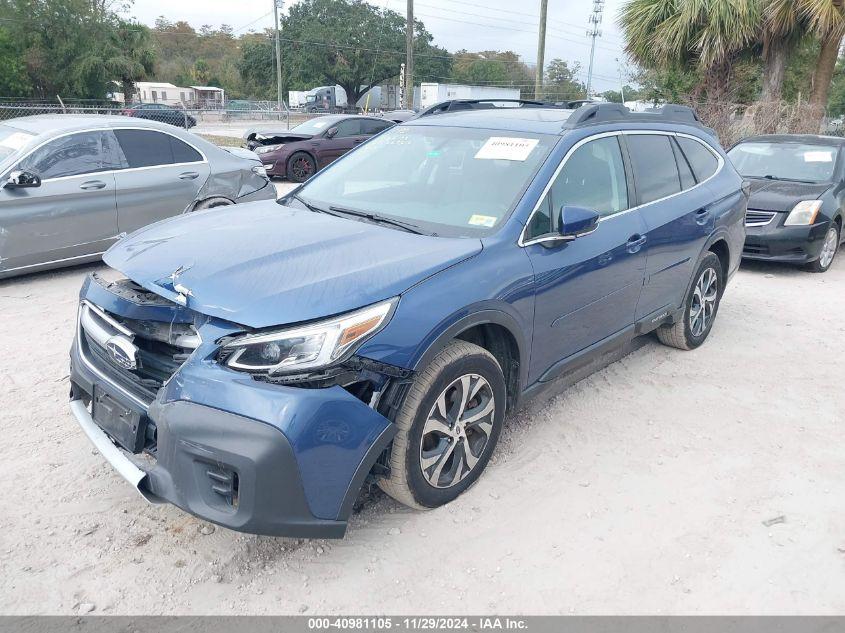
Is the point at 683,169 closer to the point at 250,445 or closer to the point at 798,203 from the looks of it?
the point at 250,445

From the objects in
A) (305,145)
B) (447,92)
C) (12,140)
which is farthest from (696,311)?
(447,92)

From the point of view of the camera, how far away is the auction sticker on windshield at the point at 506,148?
12.1 ft

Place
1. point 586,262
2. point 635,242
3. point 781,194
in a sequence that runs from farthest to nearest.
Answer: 1. point 781,194
2. point 635,242
3. point 586,262

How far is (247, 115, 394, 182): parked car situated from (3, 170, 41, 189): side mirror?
26.5ft

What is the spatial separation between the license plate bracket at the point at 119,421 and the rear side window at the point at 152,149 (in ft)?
15.4

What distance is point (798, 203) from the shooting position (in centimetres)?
784

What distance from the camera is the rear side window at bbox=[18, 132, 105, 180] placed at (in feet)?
20.7

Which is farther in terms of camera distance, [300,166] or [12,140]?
[300,166]

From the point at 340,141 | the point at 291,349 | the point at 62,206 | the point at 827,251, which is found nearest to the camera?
the point at 291,349

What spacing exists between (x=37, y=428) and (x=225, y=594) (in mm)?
1878

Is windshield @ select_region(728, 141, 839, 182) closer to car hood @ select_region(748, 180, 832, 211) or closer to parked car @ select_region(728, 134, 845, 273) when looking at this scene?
parked car @ select_region(728, 134, 845, 273)

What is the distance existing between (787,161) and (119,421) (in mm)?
8843

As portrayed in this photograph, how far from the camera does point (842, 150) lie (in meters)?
8.73

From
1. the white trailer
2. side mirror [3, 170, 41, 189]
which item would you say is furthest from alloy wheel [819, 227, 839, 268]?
the white trailer
